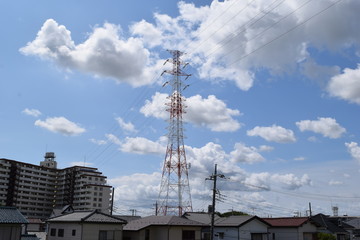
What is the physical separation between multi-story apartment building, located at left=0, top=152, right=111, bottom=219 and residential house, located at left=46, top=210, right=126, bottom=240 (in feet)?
347

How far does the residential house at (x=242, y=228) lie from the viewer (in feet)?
160

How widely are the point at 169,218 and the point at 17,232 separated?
19.6 meters

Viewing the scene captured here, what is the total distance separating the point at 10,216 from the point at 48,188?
135 metres

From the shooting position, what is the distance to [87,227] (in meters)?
A: 40.9

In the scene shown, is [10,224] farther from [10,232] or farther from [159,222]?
[159,222]

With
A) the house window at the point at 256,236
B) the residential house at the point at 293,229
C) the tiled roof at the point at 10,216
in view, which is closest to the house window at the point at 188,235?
the house window at the point at 256,236

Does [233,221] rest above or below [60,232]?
above

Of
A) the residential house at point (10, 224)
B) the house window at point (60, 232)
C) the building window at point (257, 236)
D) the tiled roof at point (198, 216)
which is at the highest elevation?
the tiled roof at point (198, 216)

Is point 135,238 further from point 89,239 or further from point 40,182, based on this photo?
point 40,182

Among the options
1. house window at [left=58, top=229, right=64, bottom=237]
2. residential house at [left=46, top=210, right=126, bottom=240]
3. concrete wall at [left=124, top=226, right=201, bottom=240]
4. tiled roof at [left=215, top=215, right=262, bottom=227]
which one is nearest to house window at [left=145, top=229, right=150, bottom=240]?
concrete wall at [left=124, top=226, right=201, bottom=240]

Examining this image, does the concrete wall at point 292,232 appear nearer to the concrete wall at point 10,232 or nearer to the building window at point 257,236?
the building window at point 257,236

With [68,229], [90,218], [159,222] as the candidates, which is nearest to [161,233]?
[159,222]

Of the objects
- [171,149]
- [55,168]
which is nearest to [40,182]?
[55,168]

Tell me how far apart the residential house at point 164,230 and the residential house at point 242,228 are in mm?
4793
